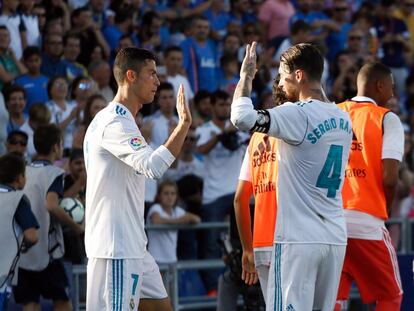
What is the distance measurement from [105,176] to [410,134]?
1057 cm

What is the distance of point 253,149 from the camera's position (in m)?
8.60

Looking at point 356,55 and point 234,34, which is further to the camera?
point 356,55

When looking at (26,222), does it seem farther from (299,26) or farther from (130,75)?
(299,26)

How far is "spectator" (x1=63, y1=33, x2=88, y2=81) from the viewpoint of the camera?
14.8 m

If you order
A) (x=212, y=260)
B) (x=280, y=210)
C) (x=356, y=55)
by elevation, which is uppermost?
(x=356, y=55)

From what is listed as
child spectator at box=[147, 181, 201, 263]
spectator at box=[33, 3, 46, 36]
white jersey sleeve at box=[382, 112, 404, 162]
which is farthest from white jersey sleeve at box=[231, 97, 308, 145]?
spectator at box=[33, 3, 46, 36]

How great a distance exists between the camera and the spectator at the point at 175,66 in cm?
1541

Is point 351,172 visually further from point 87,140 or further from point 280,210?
point 87,140

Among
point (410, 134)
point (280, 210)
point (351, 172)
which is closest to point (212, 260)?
point (351, 172)

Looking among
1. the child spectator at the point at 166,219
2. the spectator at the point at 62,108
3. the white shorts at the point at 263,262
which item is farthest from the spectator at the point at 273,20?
the white shorts at the point at 263,262

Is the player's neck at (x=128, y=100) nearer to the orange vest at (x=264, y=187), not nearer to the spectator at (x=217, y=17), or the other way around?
the orange vest at (x=264, y=187)

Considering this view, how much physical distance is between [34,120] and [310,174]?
6.00 metres

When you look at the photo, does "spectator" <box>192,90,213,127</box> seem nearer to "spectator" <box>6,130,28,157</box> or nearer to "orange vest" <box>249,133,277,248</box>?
"spectator" <box>6,130,28,157</box>

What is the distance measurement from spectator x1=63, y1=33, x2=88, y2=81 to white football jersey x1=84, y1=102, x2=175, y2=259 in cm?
706
